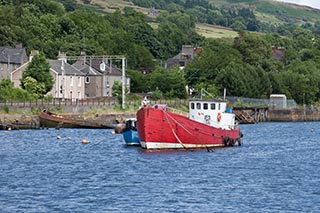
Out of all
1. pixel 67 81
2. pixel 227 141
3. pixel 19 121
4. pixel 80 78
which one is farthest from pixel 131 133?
pixel 80 78

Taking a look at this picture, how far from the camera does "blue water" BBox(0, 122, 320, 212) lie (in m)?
48.4

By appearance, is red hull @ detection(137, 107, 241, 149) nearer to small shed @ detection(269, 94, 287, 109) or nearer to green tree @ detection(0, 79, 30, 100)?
green tree @ detection(0, 79, 30, 100)

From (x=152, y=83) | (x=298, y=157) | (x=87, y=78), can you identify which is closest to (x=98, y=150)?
(x=298, y=157)

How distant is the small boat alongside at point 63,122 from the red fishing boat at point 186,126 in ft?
99.4

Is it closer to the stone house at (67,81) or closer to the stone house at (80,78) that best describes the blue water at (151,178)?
the stone house at (67,81)

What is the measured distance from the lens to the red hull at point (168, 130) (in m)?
72.7

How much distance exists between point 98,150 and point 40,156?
25.8 feet

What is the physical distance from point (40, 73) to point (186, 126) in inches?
2525

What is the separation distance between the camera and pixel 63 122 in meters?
110

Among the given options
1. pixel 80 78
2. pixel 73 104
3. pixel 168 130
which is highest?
pixel 80 78

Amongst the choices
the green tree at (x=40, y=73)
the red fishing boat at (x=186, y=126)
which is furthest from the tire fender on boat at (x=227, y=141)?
the green tree at (x=40, y=73)

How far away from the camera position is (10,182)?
5612 cm

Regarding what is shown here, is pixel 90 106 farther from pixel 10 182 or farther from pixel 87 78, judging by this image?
pixel 10 182

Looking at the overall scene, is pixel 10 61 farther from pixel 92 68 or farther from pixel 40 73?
pixel 92 68
